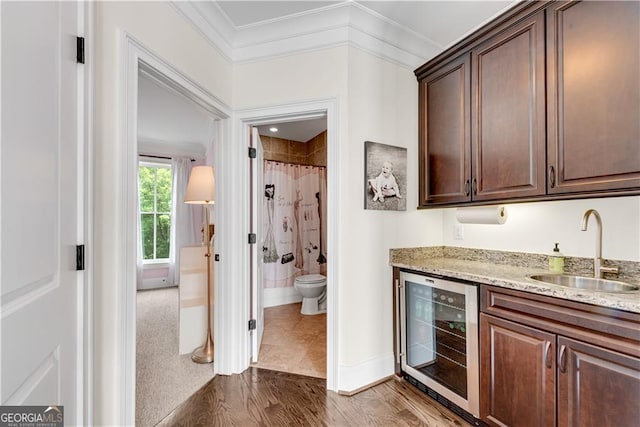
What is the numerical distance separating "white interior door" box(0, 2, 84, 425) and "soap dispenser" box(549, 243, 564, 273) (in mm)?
2498

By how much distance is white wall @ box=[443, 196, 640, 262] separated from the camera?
5.26 feet

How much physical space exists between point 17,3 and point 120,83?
56 centimetres

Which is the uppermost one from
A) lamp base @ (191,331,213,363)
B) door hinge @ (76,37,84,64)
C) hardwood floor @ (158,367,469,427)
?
door hinge @ (76,37,84,64)

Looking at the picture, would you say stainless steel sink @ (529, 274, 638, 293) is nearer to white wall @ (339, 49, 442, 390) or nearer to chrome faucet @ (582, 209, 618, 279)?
chrome faucet @ (582, 209, 618, 279)

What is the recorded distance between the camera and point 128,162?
140 cm

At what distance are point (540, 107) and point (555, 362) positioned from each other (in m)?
1.34

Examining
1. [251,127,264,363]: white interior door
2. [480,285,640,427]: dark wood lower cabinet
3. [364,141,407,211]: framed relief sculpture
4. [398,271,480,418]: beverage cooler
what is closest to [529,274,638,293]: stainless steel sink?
[480,285,640,427]: dark wood lower cabinet

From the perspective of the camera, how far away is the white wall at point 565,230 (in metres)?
1.60

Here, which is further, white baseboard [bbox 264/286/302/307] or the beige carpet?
white baseboard [bbox 264/286/302/307]

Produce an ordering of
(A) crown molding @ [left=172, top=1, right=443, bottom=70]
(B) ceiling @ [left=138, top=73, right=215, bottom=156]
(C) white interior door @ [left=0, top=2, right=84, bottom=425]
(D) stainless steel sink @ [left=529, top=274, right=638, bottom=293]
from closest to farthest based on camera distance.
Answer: (C) white interior door @ [left=0, top=2, right=84, bottom=425]
(D) stainless steel sink @ [left=529, top=274, right=638, bottom=293]
(A) crown molding @ [left=172, top=1, right=443, bottom=70]
(B) ceiling @ [left=138, top=73, right=215, bottom=156]

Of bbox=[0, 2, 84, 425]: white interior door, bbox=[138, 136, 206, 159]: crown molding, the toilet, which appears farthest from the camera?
bbox=[138, 136, 206, 159]: crown molding

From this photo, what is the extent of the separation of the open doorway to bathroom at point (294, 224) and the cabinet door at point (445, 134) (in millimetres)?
1576

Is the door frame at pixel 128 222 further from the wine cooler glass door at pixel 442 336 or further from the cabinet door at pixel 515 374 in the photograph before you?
the cabinet door at pixel 515 374

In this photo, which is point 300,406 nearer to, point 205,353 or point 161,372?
point 205,353
